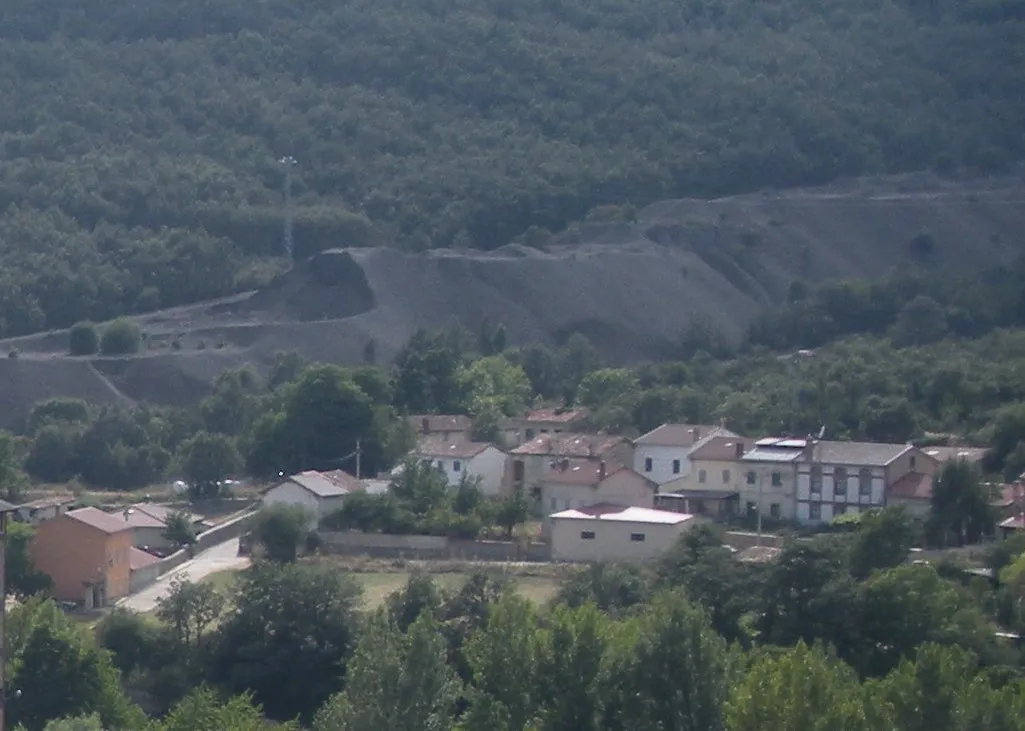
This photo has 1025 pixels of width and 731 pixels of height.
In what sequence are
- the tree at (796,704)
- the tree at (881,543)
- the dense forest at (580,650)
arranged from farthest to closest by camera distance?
1. the tree at (881,543)
2. the dense forest at (580,650)
3. the tree at (796,704)

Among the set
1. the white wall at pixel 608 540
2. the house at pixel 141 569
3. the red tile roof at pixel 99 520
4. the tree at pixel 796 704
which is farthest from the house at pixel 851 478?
the tree at pixel 796 704

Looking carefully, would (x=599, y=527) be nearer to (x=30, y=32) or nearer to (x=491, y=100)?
(x=491, y=100)

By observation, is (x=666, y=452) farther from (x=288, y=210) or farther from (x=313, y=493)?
(x=288, y=210)

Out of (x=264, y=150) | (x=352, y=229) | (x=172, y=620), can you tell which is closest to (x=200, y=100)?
(x=264, y=150)

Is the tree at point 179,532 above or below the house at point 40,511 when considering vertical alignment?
below

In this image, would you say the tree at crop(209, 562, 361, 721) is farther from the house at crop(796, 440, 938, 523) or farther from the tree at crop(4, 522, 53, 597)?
the house at crop(796, 440, 938, 523)

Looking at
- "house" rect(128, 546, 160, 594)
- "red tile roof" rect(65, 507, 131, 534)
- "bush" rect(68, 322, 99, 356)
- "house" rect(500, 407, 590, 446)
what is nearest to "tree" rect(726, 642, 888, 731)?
"red tile roof" rect(65, 507, 131, 534)

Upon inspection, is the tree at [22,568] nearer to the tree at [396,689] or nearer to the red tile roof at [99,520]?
the red tile roof at [99,520]
